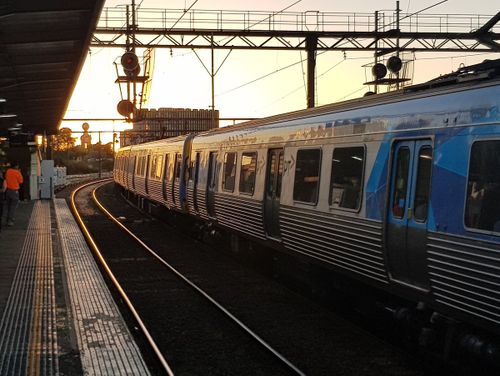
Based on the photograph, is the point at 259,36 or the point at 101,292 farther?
the point at 259,36

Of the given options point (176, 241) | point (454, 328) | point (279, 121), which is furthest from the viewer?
point (176, 241)

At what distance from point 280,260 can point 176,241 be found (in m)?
6.69

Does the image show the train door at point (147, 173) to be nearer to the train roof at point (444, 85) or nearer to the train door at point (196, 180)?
the train door at point (196, 180)

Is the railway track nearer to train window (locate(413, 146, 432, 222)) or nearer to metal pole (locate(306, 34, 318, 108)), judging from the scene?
train window (locate(413, 146, 432, 222))

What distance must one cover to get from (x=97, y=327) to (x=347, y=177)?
3.43 metres

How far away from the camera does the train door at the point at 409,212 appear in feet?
20.0

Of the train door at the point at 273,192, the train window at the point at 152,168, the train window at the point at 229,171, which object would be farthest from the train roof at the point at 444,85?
the train window at the point at 152,168

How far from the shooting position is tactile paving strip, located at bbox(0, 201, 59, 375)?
623 centimetres

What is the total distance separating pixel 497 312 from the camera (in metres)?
5.07

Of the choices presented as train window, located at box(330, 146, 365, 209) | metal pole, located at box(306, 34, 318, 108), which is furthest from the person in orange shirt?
train window, located at box(330, 146, 365, 209)

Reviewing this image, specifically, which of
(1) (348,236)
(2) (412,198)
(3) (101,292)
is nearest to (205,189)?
(3) (101,292)

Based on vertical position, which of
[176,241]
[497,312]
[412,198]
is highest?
[412,198]

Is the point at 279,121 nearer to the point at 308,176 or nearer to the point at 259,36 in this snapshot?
the point at 308,176

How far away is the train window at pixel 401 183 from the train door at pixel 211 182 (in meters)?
8.06
